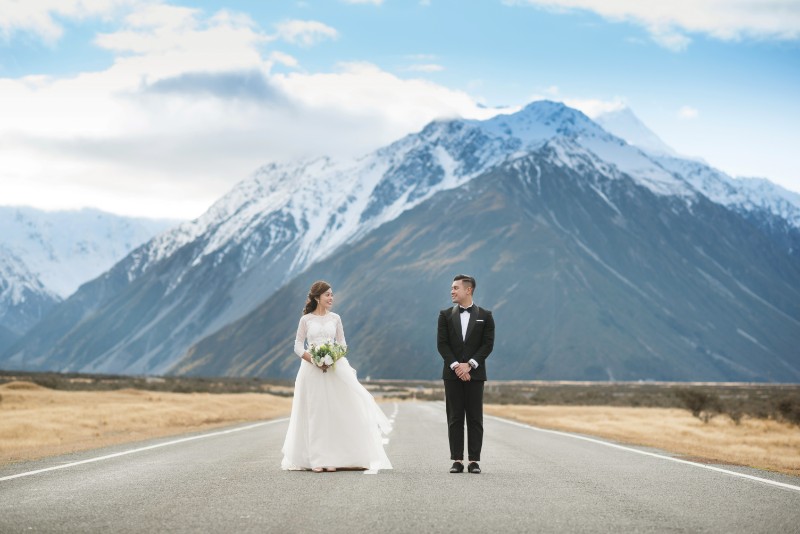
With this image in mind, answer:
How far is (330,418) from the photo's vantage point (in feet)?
47.2

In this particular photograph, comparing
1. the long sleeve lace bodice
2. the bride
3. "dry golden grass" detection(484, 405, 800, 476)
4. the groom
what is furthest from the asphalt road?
"dry golden grass" detection(484, 405, 800, 476)

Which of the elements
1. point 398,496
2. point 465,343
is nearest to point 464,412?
point 465,343

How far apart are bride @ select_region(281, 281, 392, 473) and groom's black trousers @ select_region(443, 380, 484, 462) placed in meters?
1.05

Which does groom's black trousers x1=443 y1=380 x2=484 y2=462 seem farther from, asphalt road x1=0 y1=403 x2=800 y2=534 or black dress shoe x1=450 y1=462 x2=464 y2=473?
asphalt road x1=0 y1=403 x2=800 y2=534

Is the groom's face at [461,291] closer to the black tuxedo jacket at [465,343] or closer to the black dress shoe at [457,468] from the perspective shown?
the black tuxedo jacket at [465,343]

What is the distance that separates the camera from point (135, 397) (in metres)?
62.0

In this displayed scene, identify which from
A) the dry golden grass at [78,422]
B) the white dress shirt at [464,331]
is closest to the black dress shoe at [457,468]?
the white dress shirt at [464,331]

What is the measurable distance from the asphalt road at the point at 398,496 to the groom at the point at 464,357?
0.68 m

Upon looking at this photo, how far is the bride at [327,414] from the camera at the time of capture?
14320 mm

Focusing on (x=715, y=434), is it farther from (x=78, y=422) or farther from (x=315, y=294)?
(x=315, y=294)

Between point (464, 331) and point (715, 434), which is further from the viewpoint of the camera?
point (715, 434)

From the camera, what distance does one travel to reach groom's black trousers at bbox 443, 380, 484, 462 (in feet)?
44.5

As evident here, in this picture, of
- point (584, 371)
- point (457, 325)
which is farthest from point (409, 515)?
point (584, 371)

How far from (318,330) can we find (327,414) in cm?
127
